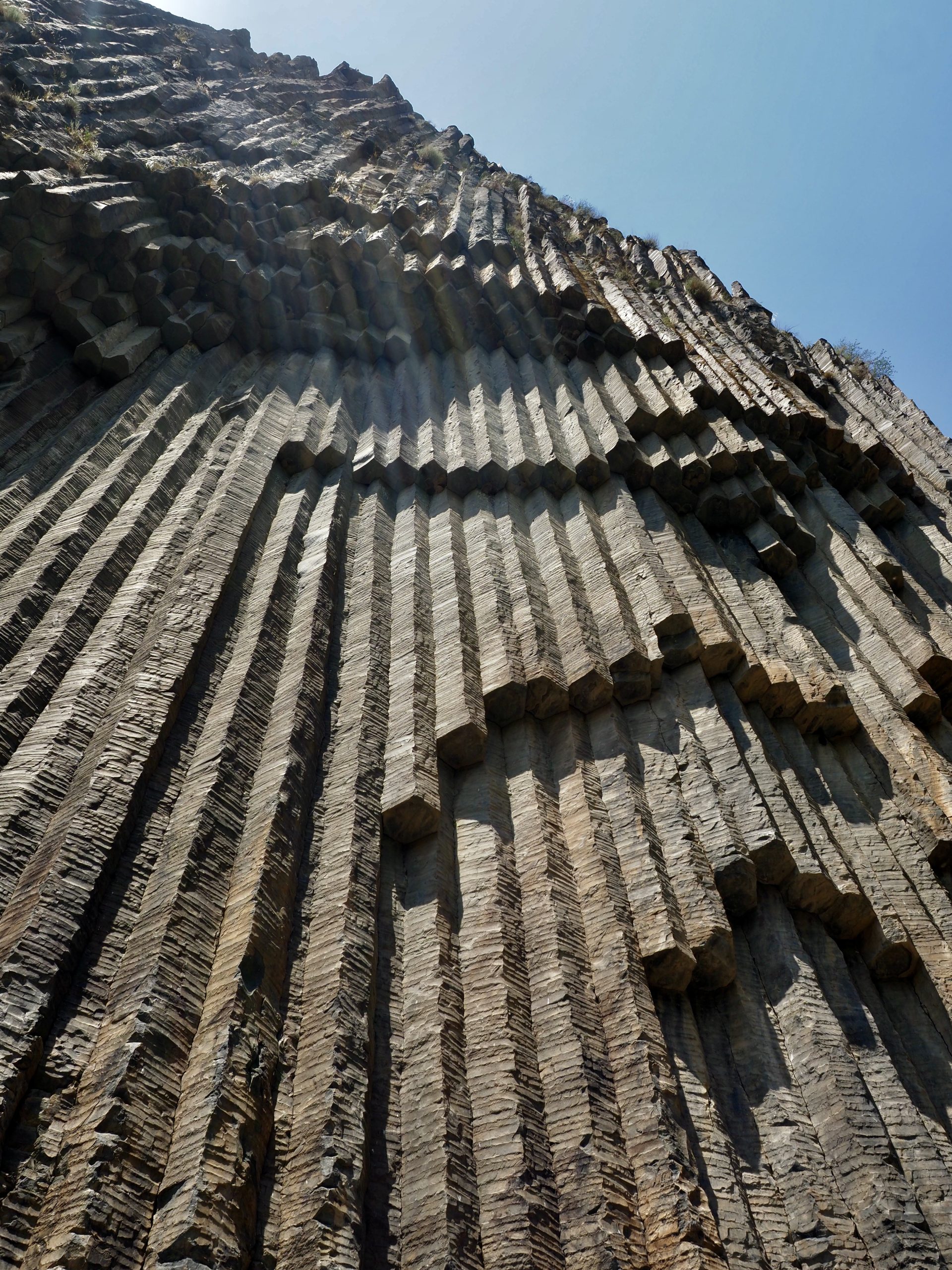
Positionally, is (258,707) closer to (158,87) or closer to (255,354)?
(255,354)

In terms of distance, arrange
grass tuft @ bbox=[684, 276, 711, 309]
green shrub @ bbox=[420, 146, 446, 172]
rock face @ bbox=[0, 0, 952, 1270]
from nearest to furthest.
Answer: rock face @ bbox=[0, 0, 952, 1270], grass tuft @ bbox=[684, 276, 711, 309], green shrub @ bbox=[420, 146, 446, 172]

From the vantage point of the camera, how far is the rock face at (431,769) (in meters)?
2.19

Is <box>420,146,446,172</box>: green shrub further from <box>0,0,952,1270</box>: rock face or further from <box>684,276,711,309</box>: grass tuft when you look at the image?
<box>0,0,952,1270</box>: rock face

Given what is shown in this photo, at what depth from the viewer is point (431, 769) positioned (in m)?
3.32

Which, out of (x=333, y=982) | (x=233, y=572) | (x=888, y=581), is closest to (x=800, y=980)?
(x=333, y=982)

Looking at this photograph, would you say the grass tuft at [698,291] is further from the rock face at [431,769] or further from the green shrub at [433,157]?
the green shrub at [433,157]

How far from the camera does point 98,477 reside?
4.39m

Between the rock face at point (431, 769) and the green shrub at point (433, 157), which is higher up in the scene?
the green shrub at point (433, 157)

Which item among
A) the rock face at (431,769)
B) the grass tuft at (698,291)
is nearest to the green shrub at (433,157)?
the grass tuft at (698,291)

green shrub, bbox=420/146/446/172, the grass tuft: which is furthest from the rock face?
green shrub, bbox=420/146/446/172

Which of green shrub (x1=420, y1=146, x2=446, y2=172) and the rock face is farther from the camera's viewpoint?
green shrub (x1=420, y1=146, x2=446, y2=172)

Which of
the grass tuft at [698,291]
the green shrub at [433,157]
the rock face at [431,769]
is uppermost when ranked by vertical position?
the green shrub at [433,157]

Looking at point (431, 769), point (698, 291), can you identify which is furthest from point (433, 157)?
point (431, 769)

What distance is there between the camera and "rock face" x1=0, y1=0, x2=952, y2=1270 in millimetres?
2186
